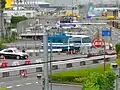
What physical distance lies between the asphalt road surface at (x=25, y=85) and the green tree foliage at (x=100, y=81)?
13.9ft

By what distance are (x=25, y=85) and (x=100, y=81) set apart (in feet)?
18.9

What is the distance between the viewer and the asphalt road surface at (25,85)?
1613 centimetres

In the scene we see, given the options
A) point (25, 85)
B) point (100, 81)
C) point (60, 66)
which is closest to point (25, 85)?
point (25, 85)

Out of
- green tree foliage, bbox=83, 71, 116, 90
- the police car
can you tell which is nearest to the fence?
the police car

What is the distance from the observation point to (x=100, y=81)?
1132 centimetres

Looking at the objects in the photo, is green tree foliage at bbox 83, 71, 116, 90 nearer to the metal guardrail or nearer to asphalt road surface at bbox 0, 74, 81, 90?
asphalt road surface at bbox 0, 74, 81, 90

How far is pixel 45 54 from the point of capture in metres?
9.00

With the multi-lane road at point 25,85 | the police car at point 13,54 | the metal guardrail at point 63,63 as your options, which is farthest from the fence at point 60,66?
the police car at point 13,54

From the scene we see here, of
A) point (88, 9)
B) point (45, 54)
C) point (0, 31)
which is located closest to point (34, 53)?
point (0, 31)

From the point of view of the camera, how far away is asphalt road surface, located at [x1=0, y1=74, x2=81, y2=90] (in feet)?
52.9

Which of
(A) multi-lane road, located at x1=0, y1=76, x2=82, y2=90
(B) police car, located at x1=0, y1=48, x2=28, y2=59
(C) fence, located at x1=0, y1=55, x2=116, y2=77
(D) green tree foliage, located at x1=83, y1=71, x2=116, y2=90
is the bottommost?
(B) police car, located at x1=0, y1=48, x2=28, y2=59

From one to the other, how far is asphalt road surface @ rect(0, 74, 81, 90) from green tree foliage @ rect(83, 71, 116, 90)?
424cm

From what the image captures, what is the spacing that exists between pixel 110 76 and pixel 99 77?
63 cm

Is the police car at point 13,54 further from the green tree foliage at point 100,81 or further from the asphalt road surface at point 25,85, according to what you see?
the green tree foliage at point 100,81
